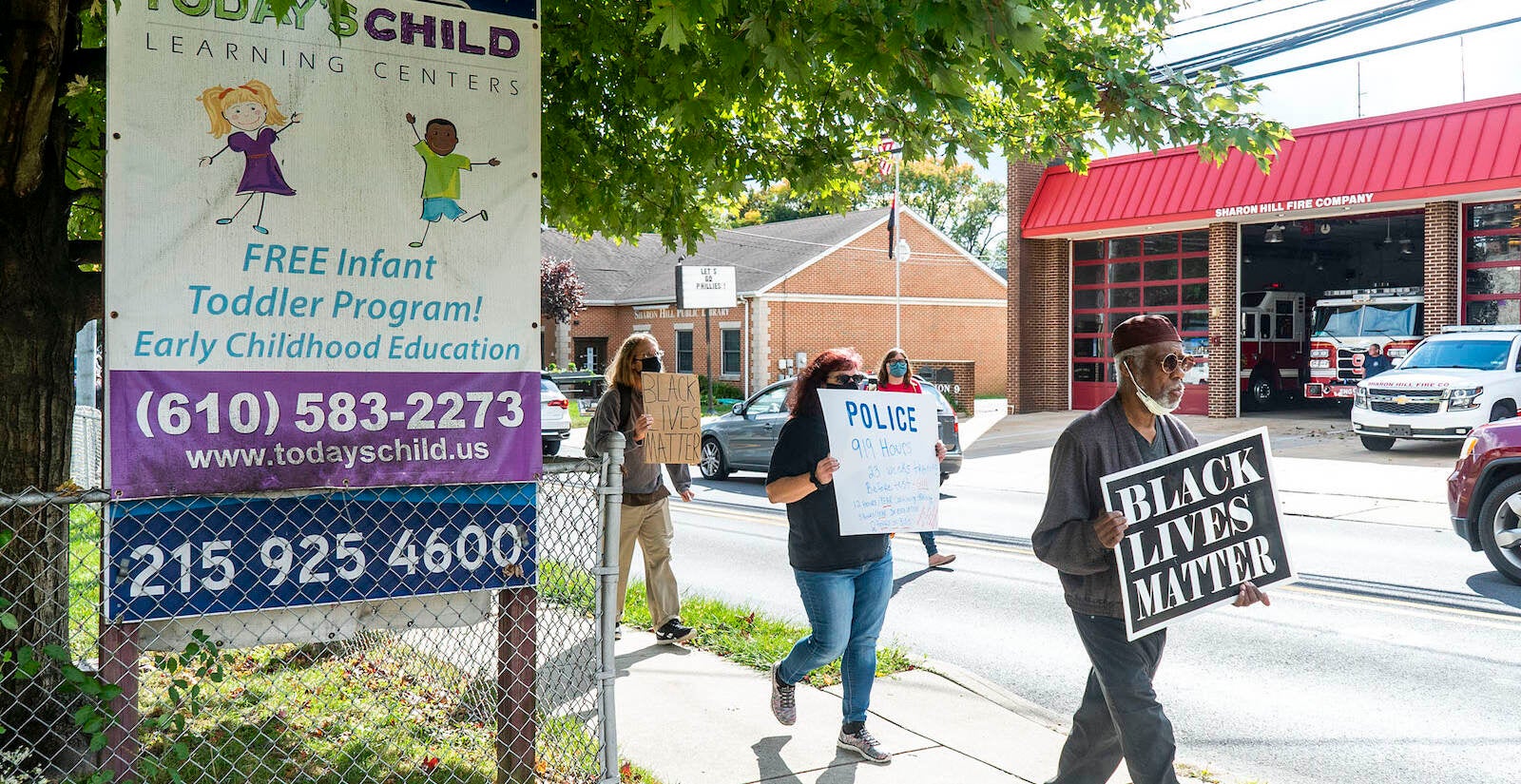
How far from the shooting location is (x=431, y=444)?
3.74 m

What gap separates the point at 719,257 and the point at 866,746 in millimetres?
37037

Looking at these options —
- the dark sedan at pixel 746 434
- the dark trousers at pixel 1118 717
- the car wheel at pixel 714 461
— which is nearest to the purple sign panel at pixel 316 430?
the dark trousers at pixel 1118 717

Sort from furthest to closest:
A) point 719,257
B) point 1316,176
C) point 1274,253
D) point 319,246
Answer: point 719,257
point 1274,253
point 1316,176
point 319,246

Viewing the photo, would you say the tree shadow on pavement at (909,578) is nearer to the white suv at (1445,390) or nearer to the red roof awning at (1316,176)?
the red roof awning at (1316,176)

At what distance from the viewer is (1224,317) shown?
81.1 ft

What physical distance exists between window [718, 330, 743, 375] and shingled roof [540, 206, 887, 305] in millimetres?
1708

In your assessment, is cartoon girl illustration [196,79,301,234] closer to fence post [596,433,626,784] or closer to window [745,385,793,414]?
fence post [596,433,626,784]

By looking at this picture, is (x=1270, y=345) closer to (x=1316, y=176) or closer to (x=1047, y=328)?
(x=1047, y=328)

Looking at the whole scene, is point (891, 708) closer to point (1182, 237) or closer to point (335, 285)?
point (335, 285)

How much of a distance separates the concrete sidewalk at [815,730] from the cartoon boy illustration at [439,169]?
7.92ft

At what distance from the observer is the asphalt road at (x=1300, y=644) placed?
544 cm

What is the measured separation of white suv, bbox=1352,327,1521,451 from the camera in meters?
17.8

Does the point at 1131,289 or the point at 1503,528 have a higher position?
the point at 1131,289

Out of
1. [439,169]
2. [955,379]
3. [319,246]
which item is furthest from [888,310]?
[319,246]
